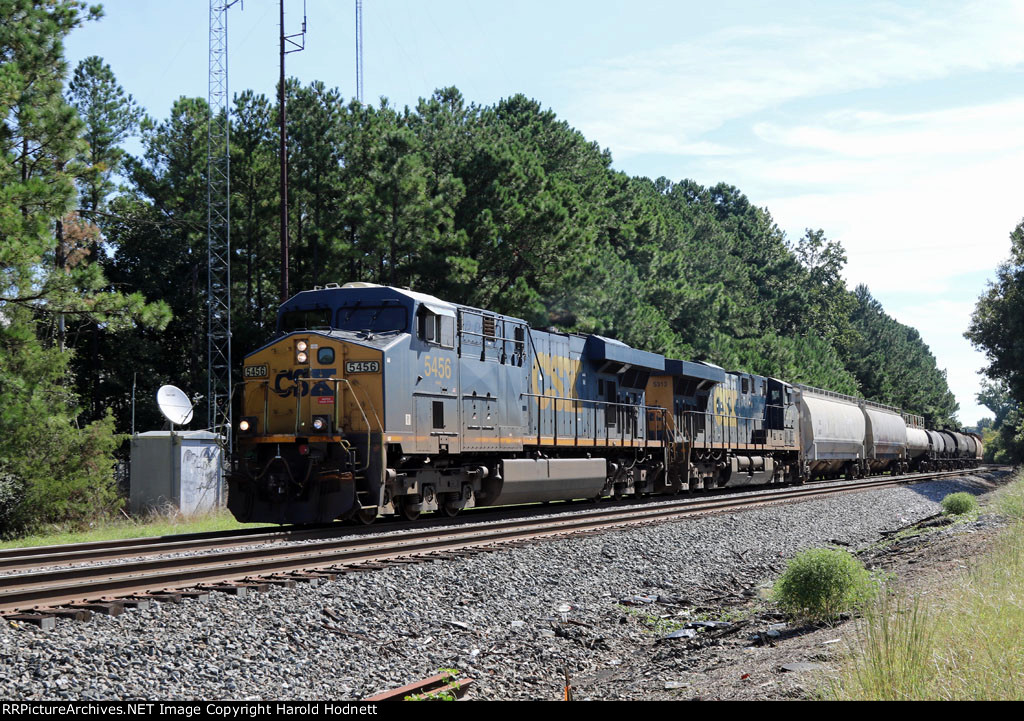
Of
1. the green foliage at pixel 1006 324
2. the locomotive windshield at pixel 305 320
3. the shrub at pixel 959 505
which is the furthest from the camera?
the green foliage at pixel 1006 324

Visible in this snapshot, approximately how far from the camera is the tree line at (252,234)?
17.7 metres

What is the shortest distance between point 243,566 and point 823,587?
576 cm

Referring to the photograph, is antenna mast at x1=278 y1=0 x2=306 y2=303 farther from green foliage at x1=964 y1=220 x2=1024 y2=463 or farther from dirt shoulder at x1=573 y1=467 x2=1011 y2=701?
green foliage at x1=964 y1=220 x2=1024 y2=463

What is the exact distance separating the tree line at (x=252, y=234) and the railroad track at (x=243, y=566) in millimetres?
6796

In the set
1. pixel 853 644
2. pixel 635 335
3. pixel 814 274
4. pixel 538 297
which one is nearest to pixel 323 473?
pixel 853 644

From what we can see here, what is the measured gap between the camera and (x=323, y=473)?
44.0ft

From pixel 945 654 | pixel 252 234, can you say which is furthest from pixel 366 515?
pixel 252 234

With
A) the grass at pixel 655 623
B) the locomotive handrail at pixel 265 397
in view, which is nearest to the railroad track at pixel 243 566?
the locomotive handrail at pixel 265 397

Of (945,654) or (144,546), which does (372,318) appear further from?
(945,654)

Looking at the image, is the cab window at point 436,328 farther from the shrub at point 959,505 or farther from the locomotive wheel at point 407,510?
the shrub at point 959,505

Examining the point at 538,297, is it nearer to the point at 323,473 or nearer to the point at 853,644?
the point at 323,473

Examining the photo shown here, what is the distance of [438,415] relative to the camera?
49.9 feet

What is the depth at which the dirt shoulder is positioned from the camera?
617 centimetres

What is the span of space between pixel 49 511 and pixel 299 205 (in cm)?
2132
